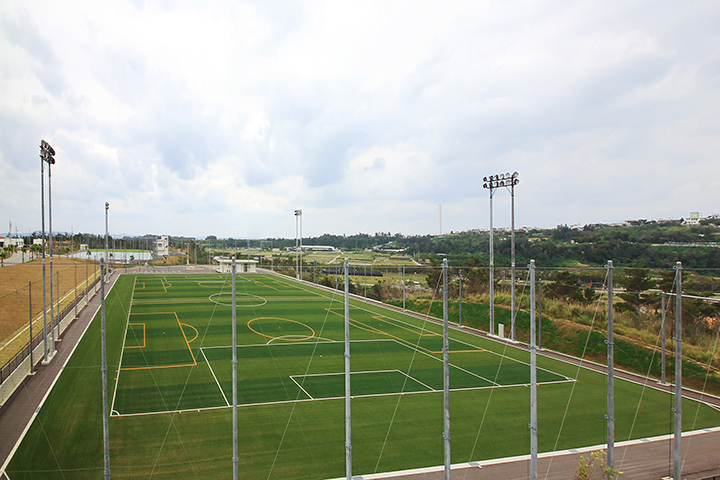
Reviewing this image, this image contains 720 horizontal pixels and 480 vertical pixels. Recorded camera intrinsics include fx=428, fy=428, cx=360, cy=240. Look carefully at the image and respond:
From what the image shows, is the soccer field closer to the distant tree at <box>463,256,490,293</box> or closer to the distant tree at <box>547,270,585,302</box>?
the distant tree at <box>547,270,585,302</box>

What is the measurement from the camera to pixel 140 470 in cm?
1290

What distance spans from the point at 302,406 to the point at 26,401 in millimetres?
11525

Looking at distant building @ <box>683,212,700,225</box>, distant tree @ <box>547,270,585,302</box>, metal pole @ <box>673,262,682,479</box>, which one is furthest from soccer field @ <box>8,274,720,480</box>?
distant building @ <box>683,212,700,225</box>

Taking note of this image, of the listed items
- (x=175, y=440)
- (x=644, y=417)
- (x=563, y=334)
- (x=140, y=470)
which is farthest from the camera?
(x=563, y=334)

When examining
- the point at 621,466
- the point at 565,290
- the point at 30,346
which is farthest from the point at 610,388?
the point at 565,290

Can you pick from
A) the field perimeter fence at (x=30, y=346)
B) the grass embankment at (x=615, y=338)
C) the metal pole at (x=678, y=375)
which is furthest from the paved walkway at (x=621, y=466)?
the field perimeter fence at (x=30, y=346)

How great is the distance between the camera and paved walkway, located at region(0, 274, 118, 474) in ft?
46.6

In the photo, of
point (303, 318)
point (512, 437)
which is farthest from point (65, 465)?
point (303, 318)

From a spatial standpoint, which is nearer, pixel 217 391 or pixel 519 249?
pixel 217 391

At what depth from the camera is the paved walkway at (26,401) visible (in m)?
14.2

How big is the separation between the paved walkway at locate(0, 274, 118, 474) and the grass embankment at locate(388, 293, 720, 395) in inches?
597

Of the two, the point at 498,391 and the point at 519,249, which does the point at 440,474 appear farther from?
the point at 519,249

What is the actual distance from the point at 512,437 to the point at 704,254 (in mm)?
43975

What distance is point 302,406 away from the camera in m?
18.6
